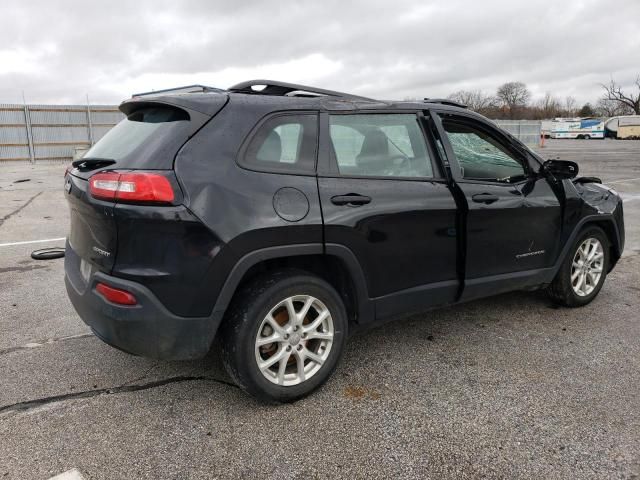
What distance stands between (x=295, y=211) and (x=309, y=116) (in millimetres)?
611

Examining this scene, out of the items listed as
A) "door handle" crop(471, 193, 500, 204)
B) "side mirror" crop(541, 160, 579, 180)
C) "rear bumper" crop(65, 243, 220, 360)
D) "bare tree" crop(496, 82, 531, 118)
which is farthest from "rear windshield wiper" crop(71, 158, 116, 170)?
"bare tree" crop(496, 82, 531, 118)

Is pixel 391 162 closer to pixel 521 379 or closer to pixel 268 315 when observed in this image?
pixel 268 315

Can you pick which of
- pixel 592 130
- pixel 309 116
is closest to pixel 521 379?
pixel 309 116

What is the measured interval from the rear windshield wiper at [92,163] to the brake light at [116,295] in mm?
655

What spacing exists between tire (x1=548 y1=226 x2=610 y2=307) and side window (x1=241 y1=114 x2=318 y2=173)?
101 inches

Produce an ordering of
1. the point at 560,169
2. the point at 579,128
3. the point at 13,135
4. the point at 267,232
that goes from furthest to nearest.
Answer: the point at 579,128 < the point at 13,135 < the point at 560,169 < the point at 267,232

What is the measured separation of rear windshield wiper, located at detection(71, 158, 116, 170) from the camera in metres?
2.67

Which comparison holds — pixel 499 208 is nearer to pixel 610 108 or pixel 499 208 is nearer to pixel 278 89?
pixel 278 89

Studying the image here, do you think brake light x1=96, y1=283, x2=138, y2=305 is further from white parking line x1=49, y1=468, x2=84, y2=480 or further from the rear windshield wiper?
white parking line x1=49, y1=468, x2=84, y2=480

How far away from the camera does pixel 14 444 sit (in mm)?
2420

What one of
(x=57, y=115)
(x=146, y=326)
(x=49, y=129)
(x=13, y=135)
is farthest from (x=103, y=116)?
(x=146, y=326)

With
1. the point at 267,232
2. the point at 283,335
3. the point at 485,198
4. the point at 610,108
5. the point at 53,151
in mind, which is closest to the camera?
the point at 267,232

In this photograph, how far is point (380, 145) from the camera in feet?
10.3

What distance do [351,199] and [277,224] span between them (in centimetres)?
50
